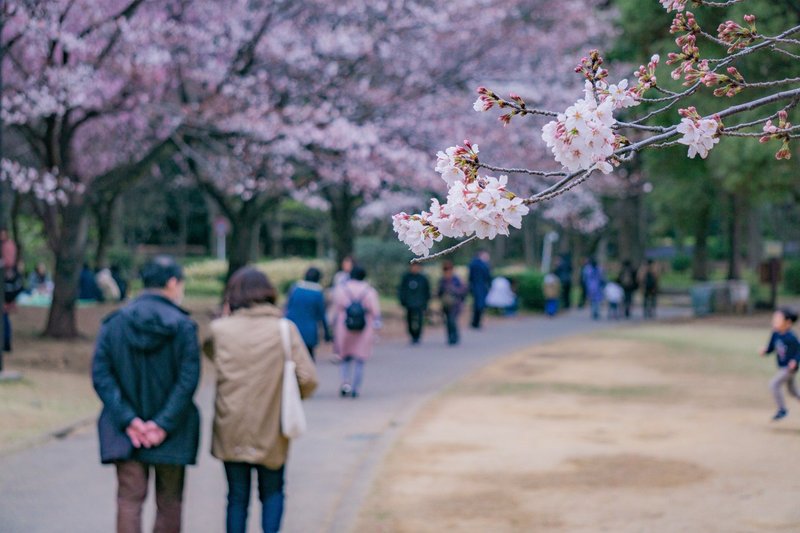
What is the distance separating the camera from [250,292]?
20.8ft

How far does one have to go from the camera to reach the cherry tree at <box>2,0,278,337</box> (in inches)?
628

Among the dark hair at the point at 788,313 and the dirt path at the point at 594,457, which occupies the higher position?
the dark hair at the point at 788,313

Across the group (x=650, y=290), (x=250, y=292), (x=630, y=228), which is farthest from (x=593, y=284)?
(x=250, y=292)

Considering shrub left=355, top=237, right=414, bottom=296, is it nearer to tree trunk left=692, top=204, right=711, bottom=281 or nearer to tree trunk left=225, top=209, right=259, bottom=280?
tree trunk left=225, top=209, right=259, bottom=280

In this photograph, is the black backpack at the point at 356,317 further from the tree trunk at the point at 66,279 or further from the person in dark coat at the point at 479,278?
the person in dark coat at the point at 479,278

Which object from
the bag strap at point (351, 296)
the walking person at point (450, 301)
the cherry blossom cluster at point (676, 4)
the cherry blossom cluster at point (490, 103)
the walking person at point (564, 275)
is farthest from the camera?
the walking person at point (564, 275)

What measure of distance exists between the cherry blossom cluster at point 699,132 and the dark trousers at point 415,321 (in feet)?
58.4

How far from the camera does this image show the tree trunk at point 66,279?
1859 cm

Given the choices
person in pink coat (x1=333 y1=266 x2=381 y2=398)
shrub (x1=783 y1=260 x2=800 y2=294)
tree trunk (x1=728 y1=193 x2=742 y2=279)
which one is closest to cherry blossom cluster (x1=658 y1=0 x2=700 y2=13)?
person in pink coat (x1=333 y1=266 x2=381 y2=398)

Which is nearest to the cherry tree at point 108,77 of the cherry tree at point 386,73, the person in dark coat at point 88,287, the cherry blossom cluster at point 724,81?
the cherry tree at point 386,73

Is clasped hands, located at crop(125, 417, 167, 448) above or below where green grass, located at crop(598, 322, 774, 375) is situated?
above

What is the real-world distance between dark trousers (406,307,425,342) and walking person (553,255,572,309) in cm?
1181

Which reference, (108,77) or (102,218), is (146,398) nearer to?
(108,77)

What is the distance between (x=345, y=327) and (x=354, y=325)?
7.0 inches
